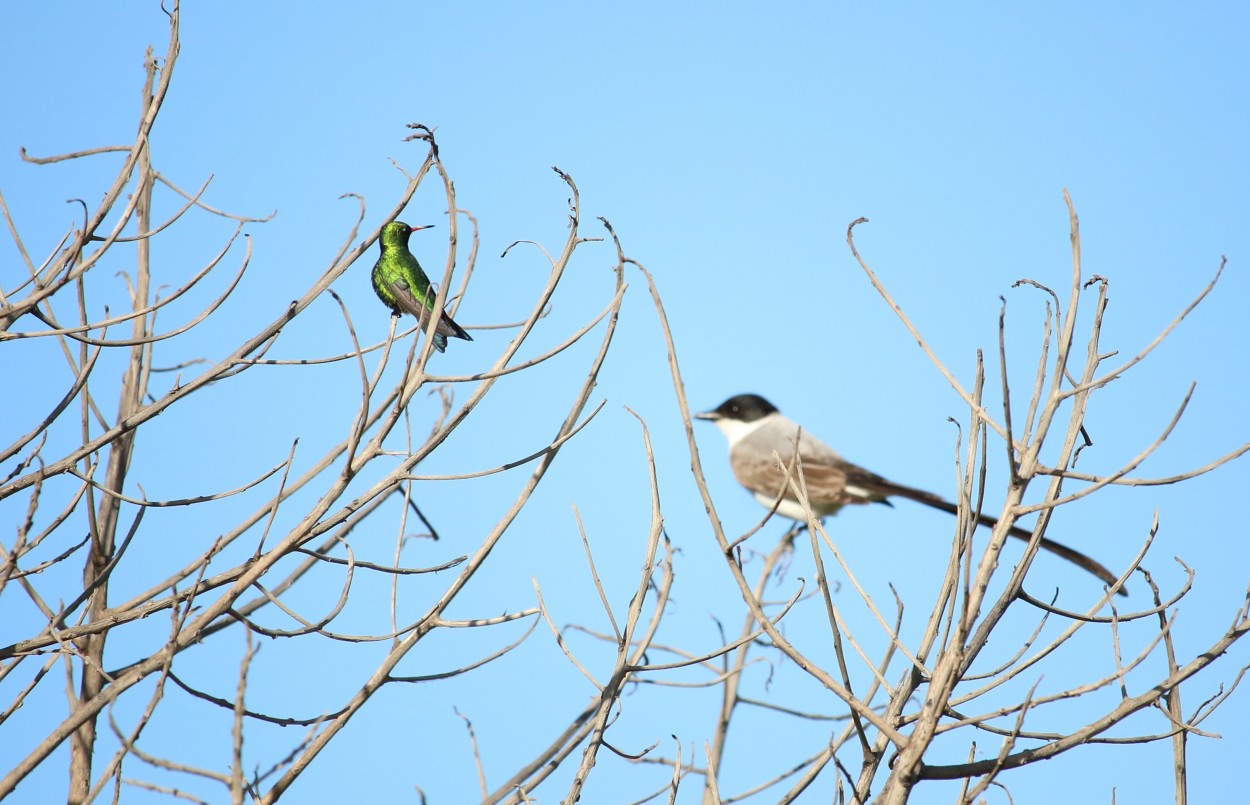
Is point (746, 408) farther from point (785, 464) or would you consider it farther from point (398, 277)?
point (398, 277)

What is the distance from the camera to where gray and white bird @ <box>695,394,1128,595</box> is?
8750mm

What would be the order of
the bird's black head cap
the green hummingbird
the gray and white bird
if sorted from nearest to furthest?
the green hummingbird → the gray and white bird → the bird's black head cap

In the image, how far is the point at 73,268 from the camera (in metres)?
2.93

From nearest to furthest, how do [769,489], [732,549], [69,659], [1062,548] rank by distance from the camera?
1. [732,549]
2. [69,659]
3. [1062,548]
4. [769,489]

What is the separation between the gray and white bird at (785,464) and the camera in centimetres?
875

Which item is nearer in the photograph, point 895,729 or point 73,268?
point 895,729

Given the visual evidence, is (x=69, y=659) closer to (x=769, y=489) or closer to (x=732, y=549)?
(x=732, y=549)

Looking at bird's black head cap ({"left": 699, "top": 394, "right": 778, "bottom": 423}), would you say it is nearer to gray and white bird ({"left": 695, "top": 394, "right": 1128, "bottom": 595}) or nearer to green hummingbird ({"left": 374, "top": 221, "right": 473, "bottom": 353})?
gray and white bird ({"left": 695, "top": 394, "right": 1128, "bottom": 595})

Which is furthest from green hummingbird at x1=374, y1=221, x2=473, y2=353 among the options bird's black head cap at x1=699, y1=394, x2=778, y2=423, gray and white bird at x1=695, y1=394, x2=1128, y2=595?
bird's black head cap at x1=699, y1=394, x2=778, y2=423

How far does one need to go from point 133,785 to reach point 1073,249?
233 centimetres

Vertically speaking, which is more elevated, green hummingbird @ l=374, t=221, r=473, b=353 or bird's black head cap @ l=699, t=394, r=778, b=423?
bird's black head cap @ l=699, t=394, r=778, b=423

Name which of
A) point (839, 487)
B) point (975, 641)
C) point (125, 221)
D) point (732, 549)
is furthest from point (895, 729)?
point (839, 487)

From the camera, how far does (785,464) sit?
850 cm

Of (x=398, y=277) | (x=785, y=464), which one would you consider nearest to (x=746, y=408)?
(x=785, y=464)
